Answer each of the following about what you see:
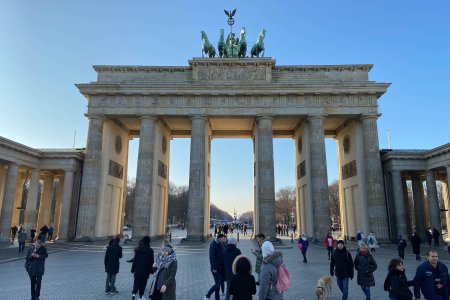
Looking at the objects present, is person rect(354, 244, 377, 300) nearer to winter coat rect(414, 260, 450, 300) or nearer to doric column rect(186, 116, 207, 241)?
winter coat rect(414, 260, 450, 300)

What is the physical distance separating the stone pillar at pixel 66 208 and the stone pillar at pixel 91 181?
1499 mm

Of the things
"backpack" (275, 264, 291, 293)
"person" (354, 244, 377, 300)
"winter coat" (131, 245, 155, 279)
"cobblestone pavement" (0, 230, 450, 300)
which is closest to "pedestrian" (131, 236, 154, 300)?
"winter coat" (131, 245, 155, 279)

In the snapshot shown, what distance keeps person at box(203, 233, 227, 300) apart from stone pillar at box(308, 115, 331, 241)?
22.5 m

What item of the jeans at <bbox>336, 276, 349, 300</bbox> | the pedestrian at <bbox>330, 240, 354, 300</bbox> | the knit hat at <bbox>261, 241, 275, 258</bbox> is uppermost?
the knit hat at <bbox>261, 241, 275, 258</bbox>

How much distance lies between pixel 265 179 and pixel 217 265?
2205 cm

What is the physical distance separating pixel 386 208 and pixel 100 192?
28139mm

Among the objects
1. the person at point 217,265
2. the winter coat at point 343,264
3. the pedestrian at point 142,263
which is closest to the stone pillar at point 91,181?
the pedestrian at point 142,263

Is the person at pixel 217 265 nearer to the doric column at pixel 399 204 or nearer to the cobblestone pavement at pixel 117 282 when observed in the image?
the cobblestone pavement at pixel 117 282

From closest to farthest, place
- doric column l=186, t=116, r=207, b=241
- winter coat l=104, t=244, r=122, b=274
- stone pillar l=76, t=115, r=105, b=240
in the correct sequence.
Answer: winter coat l=104, t=244, r=122, b=274
stone pillar l=76, t=115, r=105, b=240
doric column l=186, t=116, r=207, b=241

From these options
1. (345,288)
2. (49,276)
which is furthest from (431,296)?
(49,276)

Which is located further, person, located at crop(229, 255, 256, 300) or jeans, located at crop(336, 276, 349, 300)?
jeans, located at crop(336, 276, 349, 300)

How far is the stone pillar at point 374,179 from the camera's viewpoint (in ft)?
98.1

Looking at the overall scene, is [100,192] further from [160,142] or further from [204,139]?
[204,139]

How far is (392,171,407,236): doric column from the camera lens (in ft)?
99.9
